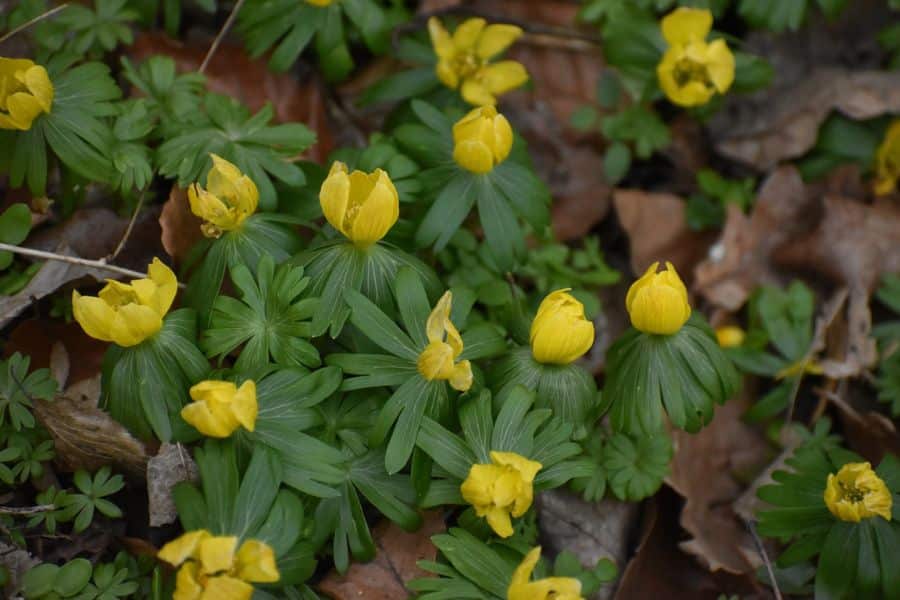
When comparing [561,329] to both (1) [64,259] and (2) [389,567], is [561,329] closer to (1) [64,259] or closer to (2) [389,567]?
(2) [389,567]

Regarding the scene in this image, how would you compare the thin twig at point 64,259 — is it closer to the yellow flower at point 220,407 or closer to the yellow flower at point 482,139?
the yellow flower at point 220,407

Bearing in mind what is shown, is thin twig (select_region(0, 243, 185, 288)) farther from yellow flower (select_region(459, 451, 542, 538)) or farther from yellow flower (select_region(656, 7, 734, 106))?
yellow flower (select_region(656, 7, 734, 106))

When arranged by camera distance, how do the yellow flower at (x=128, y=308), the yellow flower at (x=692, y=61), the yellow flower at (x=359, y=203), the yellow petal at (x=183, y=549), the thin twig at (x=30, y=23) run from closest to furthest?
the yellow petal at (x=183, y=549)
the yellow flower at (x=128, y=308)
the yellow flower at (x=359, y=203)
the thin twig at (x=30, y=23)
the yellow flower at (x=692, y=61)

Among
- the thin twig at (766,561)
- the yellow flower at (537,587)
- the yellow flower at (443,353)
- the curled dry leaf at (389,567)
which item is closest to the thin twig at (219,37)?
the yellow flower at (443,353)

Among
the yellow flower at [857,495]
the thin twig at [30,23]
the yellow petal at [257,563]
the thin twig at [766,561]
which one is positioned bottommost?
the thin twig at [766,561]

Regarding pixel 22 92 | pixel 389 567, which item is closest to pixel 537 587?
pixel 389 567

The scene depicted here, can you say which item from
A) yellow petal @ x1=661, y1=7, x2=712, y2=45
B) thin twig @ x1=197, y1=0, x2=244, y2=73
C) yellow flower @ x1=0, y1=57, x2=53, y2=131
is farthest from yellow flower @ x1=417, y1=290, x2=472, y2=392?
yellow petal @ x1=661, y1=7, x2=712, y2=45

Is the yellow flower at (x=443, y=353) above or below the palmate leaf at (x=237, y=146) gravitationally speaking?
below
